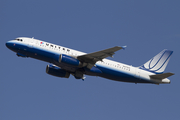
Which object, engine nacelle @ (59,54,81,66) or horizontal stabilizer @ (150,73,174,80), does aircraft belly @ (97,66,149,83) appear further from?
engine nacelle @ (59,54,81,66)

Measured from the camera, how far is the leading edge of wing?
133 ft

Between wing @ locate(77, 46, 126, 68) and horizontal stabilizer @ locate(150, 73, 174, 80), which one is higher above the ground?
wing @ locate(77, 46, 126, 68)

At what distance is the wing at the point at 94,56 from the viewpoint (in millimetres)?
41022

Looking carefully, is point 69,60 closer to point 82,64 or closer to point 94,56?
point 82,64

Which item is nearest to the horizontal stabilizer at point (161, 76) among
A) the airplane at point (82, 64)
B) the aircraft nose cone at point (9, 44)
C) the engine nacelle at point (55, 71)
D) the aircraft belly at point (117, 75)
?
the airplane at point (82, 64)

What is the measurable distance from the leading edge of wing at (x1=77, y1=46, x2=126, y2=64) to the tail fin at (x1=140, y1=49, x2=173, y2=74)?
1018 centimetres

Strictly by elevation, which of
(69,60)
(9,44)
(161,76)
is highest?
(9,44)

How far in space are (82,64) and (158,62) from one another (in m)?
14.8

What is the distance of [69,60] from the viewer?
4288 centimetres

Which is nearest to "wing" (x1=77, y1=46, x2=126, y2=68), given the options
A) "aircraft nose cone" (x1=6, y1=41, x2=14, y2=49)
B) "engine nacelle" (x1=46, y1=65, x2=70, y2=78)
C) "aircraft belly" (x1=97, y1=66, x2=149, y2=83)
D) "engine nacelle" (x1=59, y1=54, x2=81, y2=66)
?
"engine nacelle" (x1=59, y1=54, x2=81, y2=66)

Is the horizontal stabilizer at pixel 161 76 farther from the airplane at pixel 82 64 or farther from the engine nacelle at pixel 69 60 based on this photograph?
the engine nacelle at pixel 69 60

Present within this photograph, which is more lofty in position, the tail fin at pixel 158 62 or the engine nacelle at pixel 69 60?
the tail fin at pixel 158 62

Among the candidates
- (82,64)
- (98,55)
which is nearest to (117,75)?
(98,55)

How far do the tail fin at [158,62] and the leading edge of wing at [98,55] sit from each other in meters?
10.2
